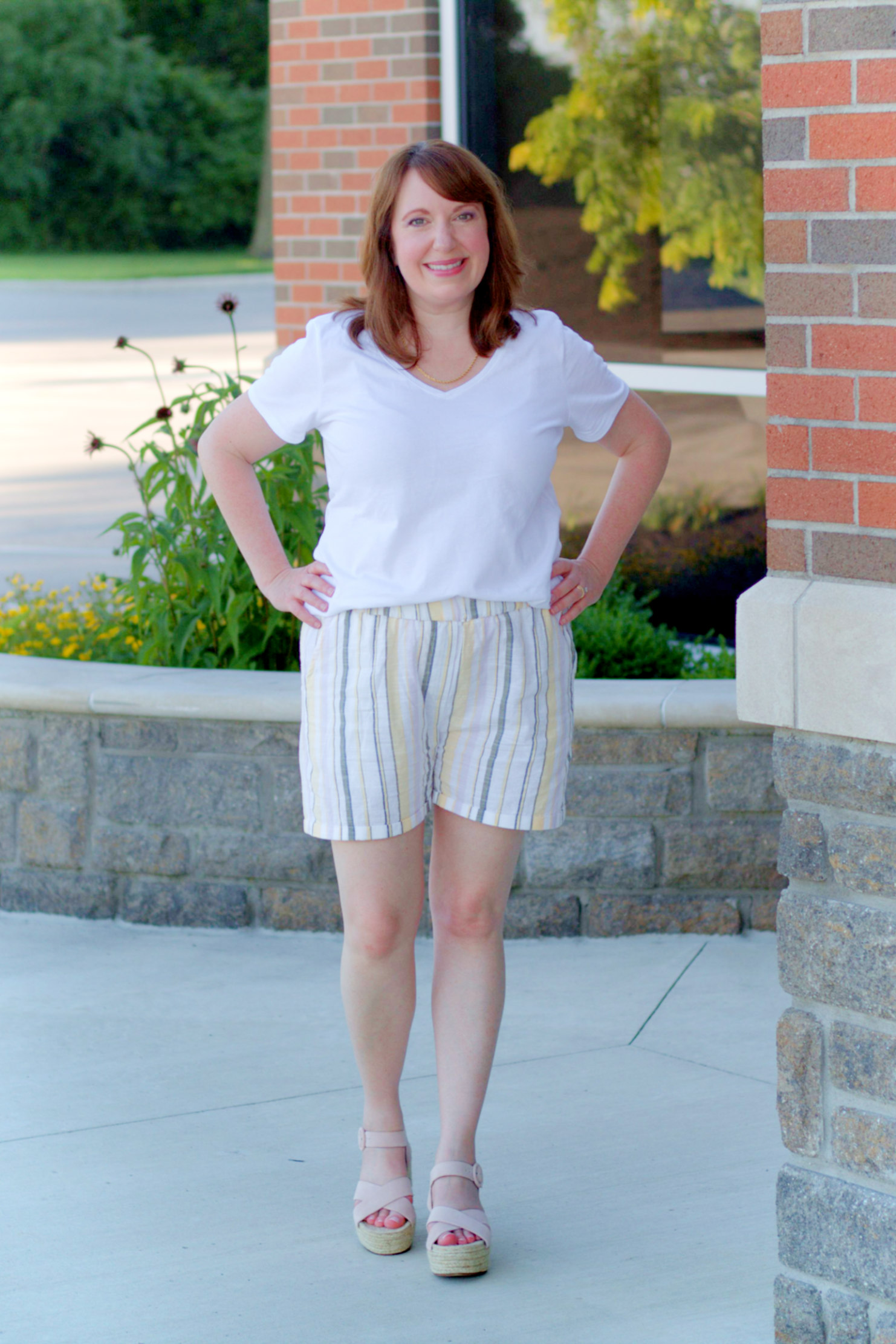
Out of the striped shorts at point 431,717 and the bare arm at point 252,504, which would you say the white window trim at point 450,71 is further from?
the striped shorts at point 431,717

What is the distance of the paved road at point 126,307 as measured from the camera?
23.0 meters

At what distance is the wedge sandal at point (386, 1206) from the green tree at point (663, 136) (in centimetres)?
431

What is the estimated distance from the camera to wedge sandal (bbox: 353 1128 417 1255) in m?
3.11

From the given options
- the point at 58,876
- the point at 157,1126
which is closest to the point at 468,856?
the point at 157,1126

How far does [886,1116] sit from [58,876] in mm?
2831

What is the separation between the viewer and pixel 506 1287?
301 centimetres

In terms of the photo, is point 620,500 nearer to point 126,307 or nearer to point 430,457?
point 430,457

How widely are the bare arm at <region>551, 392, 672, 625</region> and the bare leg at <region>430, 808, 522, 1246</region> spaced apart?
431 millimetres

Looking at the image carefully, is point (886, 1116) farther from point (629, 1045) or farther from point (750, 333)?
point (750, 333)

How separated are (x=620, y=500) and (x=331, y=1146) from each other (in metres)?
1.40

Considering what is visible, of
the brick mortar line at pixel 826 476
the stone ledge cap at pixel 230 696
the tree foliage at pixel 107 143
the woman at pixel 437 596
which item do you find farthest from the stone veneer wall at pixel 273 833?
the tree foliage at pixel 107 143

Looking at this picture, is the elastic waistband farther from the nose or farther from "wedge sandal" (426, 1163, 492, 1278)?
"wedge sandal" (426, 1163, 492, 1278)

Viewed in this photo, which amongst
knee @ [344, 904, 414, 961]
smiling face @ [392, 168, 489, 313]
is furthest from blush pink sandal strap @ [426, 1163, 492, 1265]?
smiling face @ [392, 168, 489, 313]

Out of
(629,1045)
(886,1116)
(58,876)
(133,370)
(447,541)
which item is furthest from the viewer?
(133,370)
